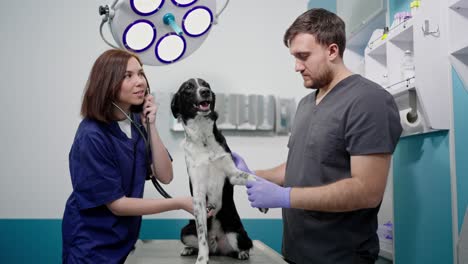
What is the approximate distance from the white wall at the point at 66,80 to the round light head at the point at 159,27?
0.93 m

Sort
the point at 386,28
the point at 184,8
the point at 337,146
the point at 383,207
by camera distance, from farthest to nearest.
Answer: the point at 383,207 < the point at 386,28 < the point at 184,8 < the point at 337,146

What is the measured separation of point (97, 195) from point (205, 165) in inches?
15.7

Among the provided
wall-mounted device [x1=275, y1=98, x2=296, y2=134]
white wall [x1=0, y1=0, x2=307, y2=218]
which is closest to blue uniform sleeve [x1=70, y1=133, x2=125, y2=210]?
white wall [x1=0, y1=0, x2=307, y2=218]

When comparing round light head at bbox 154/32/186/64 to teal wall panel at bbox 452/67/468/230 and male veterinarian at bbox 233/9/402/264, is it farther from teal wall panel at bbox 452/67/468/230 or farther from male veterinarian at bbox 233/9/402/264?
teal wall panel at bbox 452/67/468/230

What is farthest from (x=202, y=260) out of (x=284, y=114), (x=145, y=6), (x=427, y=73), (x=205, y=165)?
(x=284, y=114)

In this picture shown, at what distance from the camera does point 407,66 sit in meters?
1.89

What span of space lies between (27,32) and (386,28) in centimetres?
223

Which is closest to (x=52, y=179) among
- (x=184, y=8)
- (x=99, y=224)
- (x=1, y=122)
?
(x=1, y=122)

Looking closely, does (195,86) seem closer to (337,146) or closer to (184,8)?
(184,8)

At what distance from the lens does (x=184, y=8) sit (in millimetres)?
1731

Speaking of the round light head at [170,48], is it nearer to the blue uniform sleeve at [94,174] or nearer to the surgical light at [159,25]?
the surgical light at [159,25]

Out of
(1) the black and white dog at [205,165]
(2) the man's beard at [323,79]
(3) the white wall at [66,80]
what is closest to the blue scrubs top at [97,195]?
(1) the black and white dog at [205,165]

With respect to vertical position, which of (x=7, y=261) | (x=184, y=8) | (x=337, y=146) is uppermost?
(x=184, y=8)

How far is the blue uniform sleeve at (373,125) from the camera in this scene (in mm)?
1277
